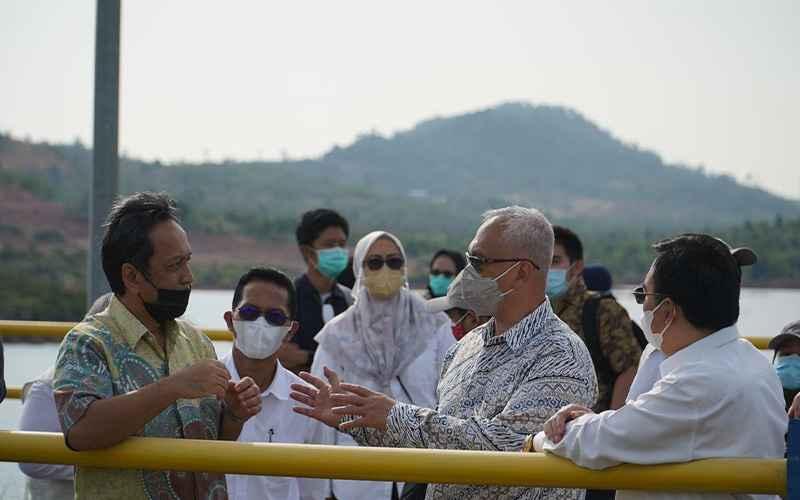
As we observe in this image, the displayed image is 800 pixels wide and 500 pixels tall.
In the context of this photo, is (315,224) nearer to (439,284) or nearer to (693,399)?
(439,284)

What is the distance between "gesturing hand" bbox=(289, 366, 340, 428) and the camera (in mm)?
3828

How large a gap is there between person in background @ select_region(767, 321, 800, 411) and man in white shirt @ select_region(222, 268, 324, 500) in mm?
1974

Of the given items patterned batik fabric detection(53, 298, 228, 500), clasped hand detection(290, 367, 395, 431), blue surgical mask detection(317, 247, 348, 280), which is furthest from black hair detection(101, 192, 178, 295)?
blue surgical mask detection(317, 247, 348, 280)

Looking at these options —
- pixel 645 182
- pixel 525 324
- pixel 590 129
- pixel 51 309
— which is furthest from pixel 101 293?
pixel 590 129

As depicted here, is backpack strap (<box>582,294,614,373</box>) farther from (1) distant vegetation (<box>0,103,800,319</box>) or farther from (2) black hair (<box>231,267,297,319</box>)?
(1) distant vegetation (<box>0,103,800,319</box>)

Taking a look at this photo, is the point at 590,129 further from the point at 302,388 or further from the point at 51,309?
the point at 302,388

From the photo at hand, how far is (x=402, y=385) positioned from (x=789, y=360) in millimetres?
2030

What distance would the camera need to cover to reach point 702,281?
11.1 ft

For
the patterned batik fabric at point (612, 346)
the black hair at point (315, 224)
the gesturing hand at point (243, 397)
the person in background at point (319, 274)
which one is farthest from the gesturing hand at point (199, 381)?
the black hair at point (315, 224)

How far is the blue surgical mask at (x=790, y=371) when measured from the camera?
16.1 feet

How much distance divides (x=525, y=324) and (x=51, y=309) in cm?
2505

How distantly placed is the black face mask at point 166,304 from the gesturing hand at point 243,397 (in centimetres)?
27

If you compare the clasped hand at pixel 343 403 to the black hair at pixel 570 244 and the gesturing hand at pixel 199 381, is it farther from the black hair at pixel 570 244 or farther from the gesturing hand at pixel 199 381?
the black hair at pixel 570 244

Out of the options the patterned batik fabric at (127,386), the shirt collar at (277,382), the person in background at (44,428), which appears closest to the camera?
the patterned batik fabric at (127,386)
